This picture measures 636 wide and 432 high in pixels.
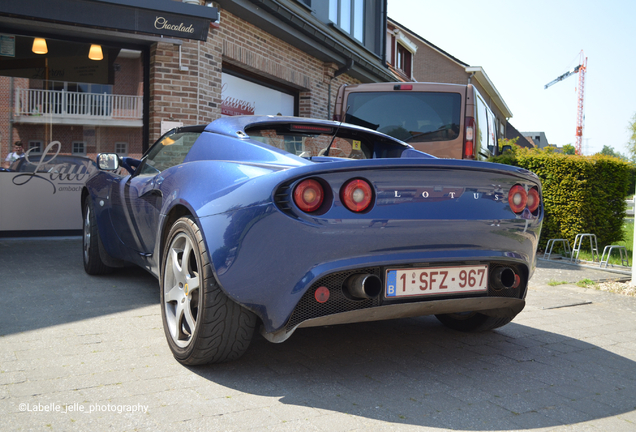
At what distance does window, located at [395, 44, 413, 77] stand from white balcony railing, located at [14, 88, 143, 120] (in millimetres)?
16298

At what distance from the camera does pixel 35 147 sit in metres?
7.81

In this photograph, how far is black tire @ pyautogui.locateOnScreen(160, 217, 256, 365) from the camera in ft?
8.21

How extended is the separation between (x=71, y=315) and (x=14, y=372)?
107cm

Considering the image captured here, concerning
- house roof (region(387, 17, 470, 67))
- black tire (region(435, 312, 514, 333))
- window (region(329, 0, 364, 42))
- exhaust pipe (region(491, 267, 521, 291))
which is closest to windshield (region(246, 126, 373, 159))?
exhaust pipe (region(491, 267, 521, 291))

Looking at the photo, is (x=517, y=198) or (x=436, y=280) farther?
(x=517, y=198)

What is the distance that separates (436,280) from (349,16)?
13.4m

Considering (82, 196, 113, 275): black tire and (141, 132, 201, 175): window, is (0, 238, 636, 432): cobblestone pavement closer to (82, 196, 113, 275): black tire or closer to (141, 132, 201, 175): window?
(82, 196, 113, 275): black tire

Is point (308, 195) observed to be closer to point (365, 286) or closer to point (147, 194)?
point (365, 286)

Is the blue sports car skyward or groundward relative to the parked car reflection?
groundward

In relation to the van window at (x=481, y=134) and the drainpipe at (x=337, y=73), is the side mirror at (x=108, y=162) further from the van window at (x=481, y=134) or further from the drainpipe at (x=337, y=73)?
the drainpipe at (x=337, y=73)

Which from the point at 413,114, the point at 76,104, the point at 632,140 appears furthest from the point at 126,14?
the point at 632,140

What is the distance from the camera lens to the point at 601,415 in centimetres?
234

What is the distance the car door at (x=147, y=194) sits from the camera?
135 inches

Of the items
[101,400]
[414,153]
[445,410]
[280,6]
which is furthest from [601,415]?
[280,6]
